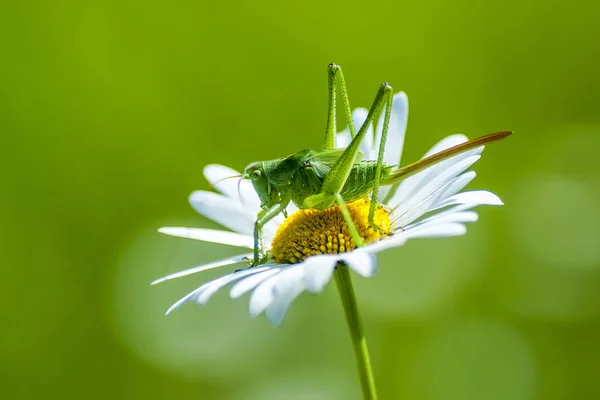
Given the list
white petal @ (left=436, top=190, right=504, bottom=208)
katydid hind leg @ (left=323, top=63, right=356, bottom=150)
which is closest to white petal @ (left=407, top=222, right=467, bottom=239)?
white petal @ (left=436, top=190, right=504, bottom=208)

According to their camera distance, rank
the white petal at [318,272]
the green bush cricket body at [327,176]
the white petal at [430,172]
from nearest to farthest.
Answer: the white petal at [318,272] → the green bush cricket body at [327,176] → the white petal at [430,172]

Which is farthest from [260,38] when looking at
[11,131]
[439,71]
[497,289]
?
[497,289]

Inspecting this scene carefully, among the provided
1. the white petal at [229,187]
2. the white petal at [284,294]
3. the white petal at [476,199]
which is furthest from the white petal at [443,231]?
the white petal at [229,187]

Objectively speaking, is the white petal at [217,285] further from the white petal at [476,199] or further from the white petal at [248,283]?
the white petal at [476,199]

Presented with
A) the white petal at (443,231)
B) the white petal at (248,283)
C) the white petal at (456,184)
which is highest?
the white petal at (456,184)

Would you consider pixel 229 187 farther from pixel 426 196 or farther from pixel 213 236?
pixel 426 196

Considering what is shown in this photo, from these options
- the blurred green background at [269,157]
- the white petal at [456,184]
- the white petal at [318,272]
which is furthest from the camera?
the blurred green background at [269,157]
